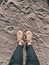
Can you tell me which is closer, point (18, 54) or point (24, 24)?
point (18, 54)

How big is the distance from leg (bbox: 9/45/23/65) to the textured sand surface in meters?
0.06

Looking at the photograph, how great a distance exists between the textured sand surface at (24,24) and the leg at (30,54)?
0.06 metres

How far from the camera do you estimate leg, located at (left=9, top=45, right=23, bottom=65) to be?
7.84ft

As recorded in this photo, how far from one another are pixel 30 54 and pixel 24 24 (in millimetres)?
280

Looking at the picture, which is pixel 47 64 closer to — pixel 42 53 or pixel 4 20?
A: pixel 42 53

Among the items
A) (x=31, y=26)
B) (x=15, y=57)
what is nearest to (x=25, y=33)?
(x=31, y=26)

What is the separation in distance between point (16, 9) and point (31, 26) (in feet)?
0.65

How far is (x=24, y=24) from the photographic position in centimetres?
251

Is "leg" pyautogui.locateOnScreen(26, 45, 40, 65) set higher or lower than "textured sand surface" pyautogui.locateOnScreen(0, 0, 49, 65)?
lower

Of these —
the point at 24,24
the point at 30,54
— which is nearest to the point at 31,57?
the point at 30,54

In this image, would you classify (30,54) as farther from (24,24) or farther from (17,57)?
(24,24)

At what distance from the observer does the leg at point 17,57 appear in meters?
2.39

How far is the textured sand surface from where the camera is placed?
249 cm

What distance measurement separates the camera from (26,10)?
A: 2.53 meters
